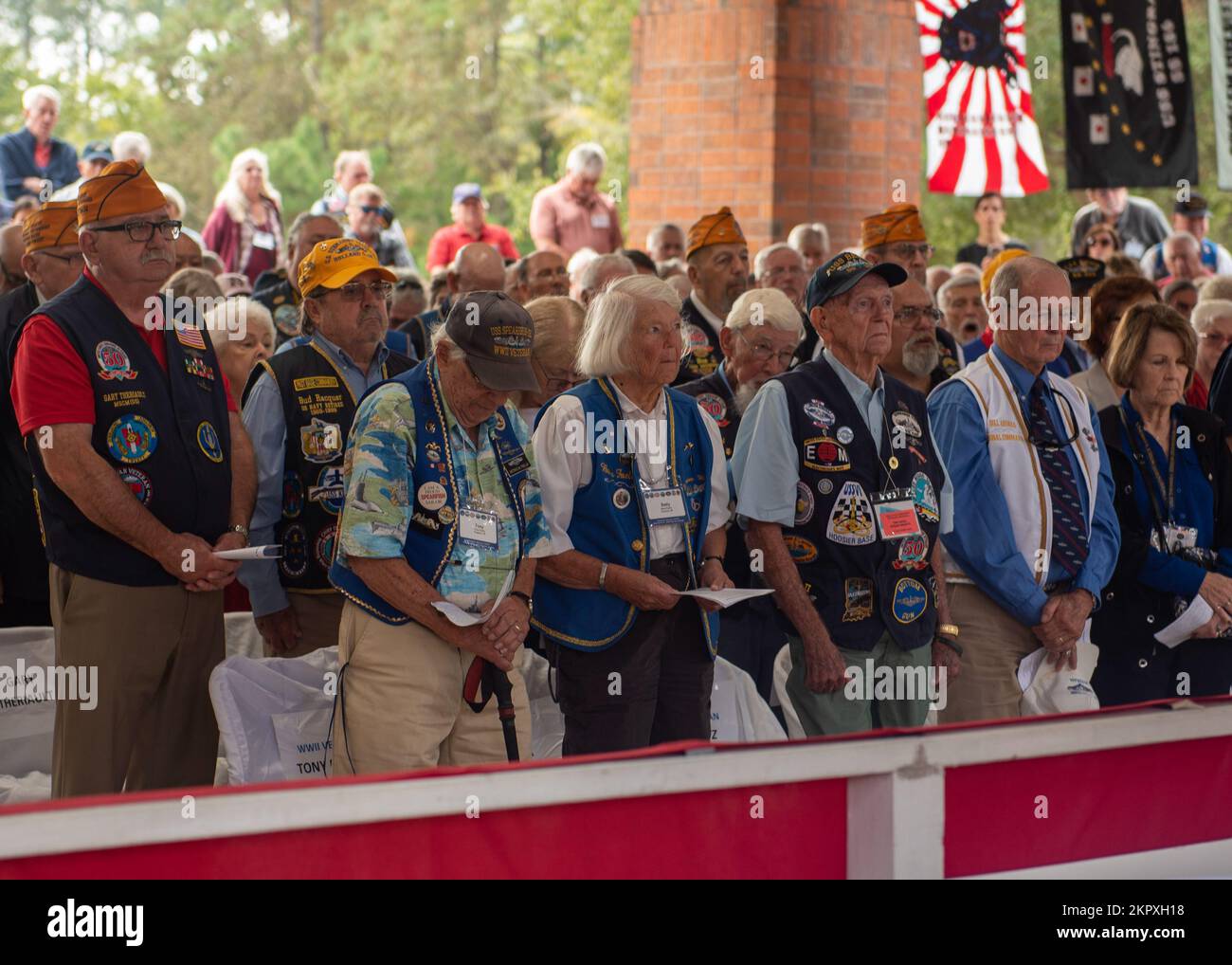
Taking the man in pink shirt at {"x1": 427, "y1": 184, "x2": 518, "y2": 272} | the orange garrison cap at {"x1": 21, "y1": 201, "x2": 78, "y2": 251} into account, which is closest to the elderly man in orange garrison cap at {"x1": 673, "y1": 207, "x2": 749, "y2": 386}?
the orange garrison cap at {"x1": 21, "y1": 201, "x2": 78, "y2": 251}

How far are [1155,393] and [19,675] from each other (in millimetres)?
3703

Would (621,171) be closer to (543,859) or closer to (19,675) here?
(19,675)

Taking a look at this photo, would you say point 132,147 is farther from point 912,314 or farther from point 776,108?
point 912,314

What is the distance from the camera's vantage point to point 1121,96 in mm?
10539

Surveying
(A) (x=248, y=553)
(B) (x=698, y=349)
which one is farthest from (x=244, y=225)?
(A) (x=248, y=553)

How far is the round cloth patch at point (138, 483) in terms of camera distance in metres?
4.16

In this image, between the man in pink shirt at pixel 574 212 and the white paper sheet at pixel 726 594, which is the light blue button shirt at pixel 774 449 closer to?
the white paper sheet at pixel 726 594

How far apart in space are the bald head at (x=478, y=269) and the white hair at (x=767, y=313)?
206 cm

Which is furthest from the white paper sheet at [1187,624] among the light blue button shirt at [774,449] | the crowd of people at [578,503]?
the light blue button shirt at [774,449]

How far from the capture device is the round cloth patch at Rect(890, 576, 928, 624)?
178 inches

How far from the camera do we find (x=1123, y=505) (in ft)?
17.5

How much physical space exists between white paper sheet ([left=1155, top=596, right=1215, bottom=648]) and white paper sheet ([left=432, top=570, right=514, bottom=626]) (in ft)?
7.95

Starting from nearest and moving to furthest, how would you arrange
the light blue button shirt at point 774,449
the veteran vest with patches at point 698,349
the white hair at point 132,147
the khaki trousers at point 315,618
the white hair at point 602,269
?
the light blue button shirt at point 774,449
the khaki trousers at point 315,618
the veteran vest with patches at point 698,349
the white hair at point 602,269
the white hair at point 132,147
